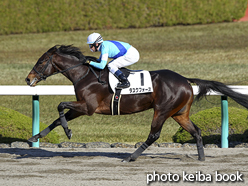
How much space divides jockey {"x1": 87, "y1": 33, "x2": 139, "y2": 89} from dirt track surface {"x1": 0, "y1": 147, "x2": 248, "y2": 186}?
3.60 feet

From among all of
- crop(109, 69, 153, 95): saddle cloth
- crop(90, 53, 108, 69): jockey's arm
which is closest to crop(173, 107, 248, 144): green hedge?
crop(109, 69, 153, 95): saddle cloth

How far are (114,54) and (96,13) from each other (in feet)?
54.9

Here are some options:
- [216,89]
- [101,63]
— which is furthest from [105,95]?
[216,89]

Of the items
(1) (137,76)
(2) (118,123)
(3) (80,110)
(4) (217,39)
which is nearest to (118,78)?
(1) (137,76)

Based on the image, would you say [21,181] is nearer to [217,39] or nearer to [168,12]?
[217,39]

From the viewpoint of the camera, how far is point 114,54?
5.80m

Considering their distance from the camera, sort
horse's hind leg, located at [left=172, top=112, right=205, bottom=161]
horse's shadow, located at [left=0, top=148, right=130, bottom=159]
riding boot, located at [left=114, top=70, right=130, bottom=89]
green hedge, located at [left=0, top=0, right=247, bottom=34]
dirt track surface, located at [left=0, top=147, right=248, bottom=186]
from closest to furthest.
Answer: dirt track surface, located at [left=0, top=147, right=248, bottom=186], riding boot, located at [left=114, top=70, right=130, bottom=89], horse's hind leg, located at [left=172, top=112, right=205, bottom=161], horse's shadow, located at [left=0, top=148, right=130, bottom=159], green hedge, located at [left=0, top=0, right=247, bottom=34]

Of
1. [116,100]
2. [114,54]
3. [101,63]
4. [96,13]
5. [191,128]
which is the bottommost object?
[191,128]

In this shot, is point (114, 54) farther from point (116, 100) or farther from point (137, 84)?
point (116, 100)

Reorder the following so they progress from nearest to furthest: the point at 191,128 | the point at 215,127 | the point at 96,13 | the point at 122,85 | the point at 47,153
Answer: the point at 122,85, the point at 191,128, the point at 47,153, the point at 215,127, the point at 96,13

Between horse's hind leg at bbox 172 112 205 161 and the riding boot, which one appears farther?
horse's hind leg at bbox 172 112 205 161

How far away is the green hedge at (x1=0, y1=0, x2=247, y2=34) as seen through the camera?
869 inches

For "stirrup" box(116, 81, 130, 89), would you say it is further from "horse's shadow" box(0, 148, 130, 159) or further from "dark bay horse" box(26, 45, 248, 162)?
"horse's shadow" box(0, 148, 130, 159)

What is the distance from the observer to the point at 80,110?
5590mm
